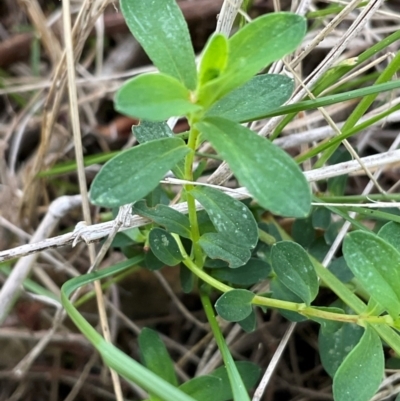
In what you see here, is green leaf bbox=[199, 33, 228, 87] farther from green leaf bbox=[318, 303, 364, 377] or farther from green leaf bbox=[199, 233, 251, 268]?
green leaf bbox=[318, 303, 364, 377]

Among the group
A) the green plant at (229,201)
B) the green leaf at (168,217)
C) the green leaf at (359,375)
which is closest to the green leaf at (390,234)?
the green plant at (229,201)

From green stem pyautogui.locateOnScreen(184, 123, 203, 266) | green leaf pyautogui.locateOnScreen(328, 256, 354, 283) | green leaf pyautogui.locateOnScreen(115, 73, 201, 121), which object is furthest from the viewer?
green leaf pyautogui.locateOnScreen(328, 256, 354, 283)

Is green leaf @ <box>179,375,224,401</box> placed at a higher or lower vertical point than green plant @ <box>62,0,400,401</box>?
lower

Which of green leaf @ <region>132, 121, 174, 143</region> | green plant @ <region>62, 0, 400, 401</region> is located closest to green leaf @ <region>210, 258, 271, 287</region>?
green plant @ <region>62, 0, 400, 401</region>

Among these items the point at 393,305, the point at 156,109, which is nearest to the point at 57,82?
the point at 156,109

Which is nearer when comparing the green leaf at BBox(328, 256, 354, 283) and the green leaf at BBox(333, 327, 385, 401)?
the green leaf at BBox(333, 327, 385, 401)

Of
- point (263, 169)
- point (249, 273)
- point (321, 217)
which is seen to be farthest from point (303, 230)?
point (263, 169)
